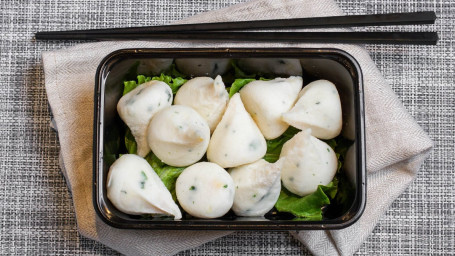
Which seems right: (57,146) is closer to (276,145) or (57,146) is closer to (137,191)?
(137,191)

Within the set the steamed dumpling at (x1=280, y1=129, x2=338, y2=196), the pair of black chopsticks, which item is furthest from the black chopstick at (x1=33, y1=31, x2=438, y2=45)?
the steamed dumpling at (x1=280, y1=129, x2=338, y2=196)

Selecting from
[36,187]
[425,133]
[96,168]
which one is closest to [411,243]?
[425,133]

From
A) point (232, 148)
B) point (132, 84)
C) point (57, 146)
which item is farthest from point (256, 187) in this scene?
point (57, 146)

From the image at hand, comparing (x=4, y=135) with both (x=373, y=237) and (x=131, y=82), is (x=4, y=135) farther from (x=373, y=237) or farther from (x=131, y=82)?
(x=373, y=237)

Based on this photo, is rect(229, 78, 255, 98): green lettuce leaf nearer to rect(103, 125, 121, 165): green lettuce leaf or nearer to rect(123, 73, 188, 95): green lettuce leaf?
rect(123, 73, 188, 95): green lettuce leaf

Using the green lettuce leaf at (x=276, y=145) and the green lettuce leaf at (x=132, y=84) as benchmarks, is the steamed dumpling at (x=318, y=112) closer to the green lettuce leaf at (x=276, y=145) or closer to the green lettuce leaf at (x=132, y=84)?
the green lettuce leaf at (x=276, y=145)

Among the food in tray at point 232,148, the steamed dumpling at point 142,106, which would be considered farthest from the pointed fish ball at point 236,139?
the steamed dumpling at point 142,106
